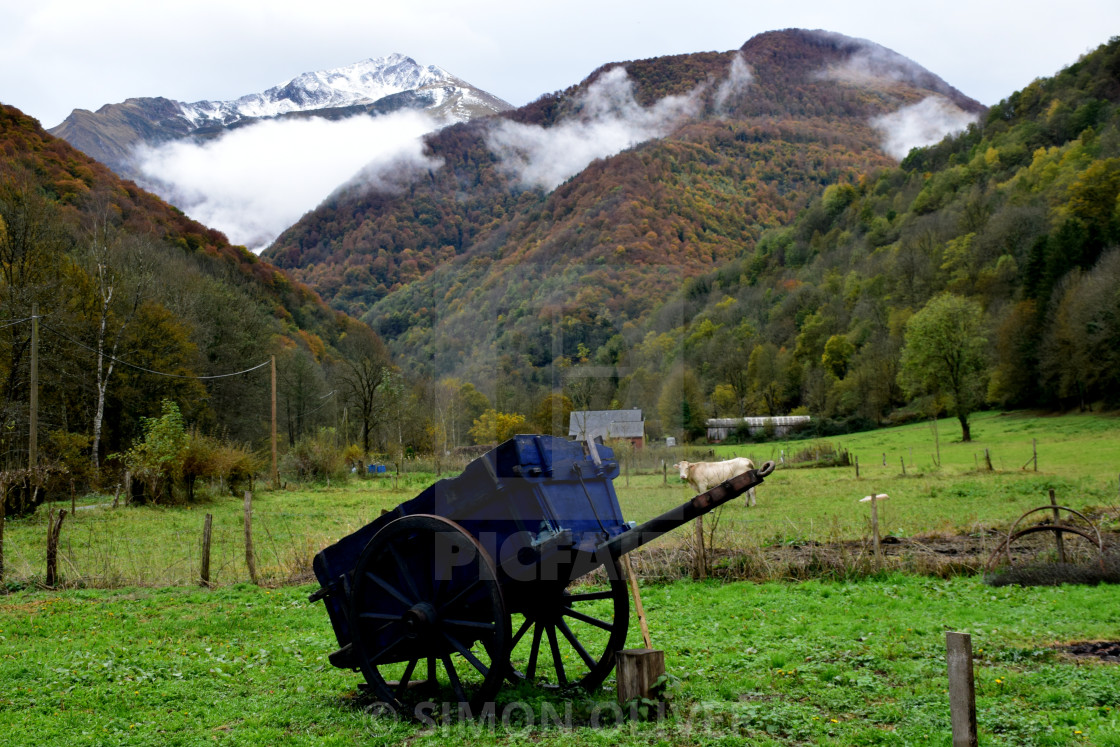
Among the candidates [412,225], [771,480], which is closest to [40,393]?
[771,480]

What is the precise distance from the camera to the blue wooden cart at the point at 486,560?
555 cm

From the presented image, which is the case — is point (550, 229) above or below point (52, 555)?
above

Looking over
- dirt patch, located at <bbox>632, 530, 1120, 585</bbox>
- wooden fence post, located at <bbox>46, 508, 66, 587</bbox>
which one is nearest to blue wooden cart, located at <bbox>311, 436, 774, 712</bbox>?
dirt patch, located at <bbox>632, 530, 1120, 585</bbox>

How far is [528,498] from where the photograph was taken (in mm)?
5637

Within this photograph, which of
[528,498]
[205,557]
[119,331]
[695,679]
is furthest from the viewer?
[119,331]

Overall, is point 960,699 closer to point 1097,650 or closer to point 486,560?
point 486,560

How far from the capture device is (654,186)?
6900 cm

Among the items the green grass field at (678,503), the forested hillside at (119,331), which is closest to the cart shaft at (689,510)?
the green grass field at (678,503)

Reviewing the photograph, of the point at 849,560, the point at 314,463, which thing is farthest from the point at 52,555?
the point at 314,463

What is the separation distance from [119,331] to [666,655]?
114ft

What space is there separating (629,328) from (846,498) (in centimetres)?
945

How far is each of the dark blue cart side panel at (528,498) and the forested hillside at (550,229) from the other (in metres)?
15.2

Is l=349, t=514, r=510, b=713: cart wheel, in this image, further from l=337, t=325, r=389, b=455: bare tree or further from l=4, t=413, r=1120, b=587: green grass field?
l=337, t=325, r=389, b=455: bare tree

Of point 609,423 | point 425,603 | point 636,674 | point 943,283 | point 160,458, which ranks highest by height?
point 943,283
